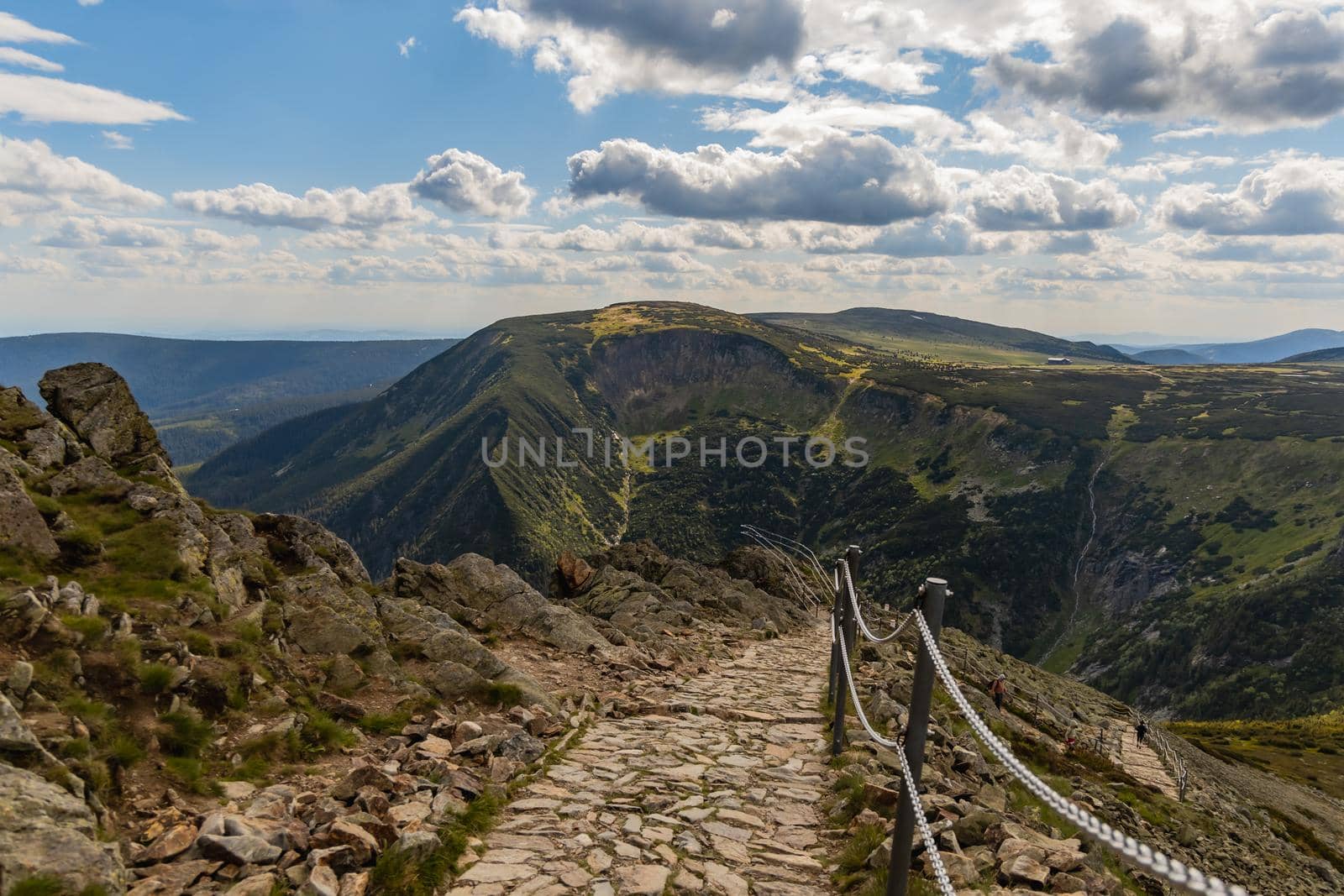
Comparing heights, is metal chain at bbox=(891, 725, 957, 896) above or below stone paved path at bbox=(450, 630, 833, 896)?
above

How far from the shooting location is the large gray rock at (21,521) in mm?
12430

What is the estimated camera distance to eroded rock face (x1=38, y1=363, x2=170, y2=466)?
20172mm

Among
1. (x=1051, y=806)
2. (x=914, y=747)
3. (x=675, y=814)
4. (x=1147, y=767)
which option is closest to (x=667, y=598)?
(x=675, y=814)

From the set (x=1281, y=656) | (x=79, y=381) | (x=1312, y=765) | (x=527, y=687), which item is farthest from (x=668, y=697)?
(x=1281, y=656)

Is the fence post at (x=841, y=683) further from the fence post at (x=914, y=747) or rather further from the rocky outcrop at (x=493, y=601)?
the rocky outcrop at (x=493, y=601)

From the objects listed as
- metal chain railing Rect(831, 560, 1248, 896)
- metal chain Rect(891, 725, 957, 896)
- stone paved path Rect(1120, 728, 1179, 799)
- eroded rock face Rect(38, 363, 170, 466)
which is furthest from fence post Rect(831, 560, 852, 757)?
stone paved path Rect(1120, 728, 1179, 799)

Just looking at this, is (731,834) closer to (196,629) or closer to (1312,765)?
(196,629)

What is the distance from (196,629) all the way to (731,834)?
9532 millimetres

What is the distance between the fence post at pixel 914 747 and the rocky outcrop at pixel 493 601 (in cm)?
1503

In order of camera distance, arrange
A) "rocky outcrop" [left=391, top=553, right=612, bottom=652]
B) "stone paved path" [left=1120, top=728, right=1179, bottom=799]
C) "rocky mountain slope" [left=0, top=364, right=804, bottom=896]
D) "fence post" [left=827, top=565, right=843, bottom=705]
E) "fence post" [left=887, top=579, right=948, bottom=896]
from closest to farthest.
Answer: "fence post" [left=887, top=579, right=948, bottom=896], "rocky mountain slope" [left=0, top=364, right=804, bottom=896], "fence post" [left=827, top=565, right=843, bottom=705], "rocky outcrop" [left=391, top=553, right=612, bottom=652], "stone paved path" [left=1120, top=728, right=1179, bottom=799]

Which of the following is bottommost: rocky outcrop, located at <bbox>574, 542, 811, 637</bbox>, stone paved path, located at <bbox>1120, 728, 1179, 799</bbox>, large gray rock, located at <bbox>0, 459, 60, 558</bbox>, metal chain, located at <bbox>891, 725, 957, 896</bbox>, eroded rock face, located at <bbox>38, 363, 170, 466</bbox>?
stone paved path, located at <bbox>1120, 728, 1179, 799</bbox>

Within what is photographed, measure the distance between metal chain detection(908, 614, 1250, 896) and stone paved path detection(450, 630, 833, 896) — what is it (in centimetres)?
380

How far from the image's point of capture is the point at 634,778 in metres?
11.1

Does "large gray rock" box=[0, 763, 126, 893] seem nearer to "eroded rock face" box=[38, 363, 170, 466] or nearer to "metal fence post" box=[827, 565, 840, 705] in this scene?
"metal fence post" box=[827, 565, 840, 705]
